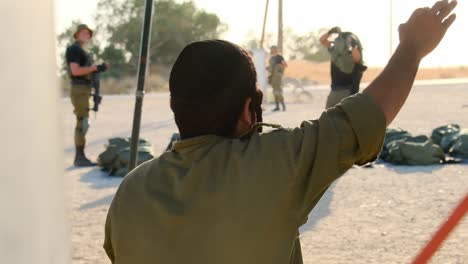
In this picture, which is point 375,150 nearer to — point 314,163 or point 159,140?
point 314,163

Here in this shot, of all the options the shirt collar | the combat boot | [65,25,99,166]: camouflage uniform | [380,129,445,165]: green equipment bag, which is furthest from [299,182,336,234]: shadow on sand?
the shirt collar

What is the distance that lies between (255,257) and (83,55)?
7.92 metres

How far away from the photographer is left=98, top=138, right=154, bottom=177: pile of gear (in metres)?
8.90

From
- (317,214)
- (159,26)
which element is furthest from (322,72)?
(317,214)

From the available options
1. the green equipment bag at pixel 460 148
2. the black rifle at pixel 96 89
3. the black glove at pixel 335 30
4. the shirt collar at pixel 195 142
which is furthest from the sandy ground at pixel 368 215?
the shirt collar at pixel 195 142

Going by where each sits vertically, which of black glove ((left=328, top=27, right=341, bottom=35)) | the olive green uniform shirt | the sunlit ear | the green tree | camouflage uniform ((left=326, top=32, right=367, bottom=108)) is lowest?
the green tree

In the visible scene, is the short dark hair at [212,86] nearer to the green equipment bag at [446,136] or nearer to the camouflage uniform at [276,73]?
the green equipment bag at [446,136]

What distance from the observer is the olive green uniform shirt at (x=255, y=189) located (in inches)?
64.0

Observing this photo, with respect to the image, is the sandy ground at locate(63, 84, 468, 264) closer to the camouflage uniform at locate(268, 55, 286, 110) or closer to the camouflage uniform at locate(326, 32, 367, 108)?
the camouflage uniform at locate(326, 32, 367, 108)

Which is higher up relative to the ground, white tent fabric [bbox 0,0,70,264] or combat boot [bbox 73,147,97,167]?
white tent fabric [bbox 0,0,70,264]

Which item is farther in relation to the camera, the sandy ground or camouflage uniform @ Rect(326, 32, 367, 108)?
camouflage uniform @ Rect(326, 32, 367, 108)

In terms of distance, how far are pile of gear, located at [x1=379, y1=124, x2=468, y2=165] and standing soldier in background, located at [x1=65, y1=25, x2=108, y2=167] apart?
10.8ft

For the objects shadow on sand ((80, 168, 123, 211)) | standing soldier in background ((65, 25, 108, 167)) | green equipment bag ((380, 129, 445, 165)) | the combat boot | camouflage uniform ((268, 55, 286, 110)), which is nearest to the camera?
shadow on sand ((80, 168, 123, 211))

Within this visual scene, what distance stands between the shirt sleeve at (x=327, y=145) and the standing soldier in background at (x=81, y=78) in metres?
7.73
